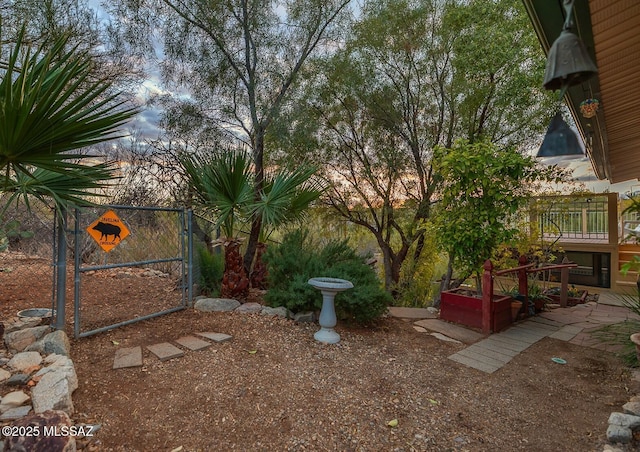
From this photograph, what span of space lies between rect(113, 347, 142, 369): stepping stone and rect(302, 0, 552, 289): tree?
387 cm

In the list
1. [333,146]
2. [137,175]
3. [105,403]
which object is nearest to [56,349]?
[105,403]

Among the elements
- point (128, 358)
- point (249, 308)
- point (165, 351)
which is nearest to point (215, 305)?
point (249, 308)

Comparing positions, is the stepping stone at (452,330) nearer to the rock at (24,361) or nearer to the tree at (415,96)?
the tree at (415,96)

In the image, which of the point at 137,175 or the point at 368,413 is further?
the point at 137,175

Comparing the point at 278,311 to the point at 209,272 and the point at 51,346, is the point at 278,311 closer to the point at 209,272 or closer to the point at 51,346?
the point at 209,272

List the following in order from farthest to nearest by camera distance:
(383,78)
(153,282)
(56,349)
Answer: (383,78) < (153,282) < (56,349)

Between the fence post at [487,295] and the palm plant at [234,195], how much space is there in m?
2.35

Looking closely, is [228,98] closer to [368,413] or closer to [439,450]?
[368,413]

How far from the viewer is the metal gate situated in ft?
10.3

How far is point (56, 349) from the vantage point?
251cm

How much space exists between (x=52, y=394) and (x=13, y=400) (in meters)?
0.18

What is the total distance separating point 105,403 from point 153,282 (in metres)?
3.53

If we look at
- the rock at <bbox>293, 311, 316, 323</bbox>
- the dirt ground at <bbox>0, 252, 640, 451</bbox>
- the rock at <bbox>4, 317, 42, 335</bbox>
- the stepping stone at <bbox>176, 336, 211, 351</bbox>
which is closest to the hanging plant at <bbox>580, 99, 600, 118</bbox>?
the dirt ground at <bbox>0, 252, 640, 451</bbox>

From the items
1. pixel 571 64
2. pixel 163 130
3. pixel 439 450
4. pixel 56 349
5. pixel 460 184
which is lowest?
pixel 439 450
